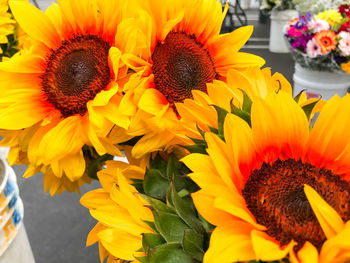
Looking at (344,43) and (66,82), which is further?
(344,43)

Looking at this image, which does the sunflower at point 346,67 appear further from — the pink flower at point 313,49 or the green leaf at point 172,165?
the green leaf at point 172,165

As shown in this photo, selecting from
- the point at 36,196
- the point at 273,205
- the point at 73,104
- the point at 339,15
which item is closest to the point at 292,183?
the point at 273,205

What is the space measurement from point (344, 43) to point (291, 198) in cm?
169

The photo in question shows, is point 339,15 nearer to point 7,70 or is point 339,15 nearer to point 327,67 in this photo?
point 327,67

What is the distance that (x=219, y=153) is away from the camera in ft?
0.72

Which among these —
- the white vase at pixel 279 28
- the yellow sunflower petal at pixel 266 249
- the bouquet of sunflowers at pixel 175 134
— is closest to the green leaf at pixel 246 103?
the bouquet of sunflowers at pixel 175 134

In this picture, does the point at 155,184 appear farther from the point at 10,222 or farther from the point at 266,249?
the point at 10,222

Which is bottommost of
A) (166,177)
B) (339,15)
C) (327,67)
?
(327,67)

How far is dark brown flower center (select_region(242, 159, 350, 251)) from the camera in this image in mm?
209

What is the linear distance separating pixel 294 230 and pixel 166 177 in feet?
0.39

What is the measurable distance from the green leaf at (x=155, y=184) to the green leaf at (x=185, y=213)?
52mm

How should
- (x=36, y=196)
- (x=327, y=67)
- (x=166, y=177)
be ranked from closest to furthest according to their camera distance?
1. (x=166, y=177)
2. (x=36, y=196)
3. (x=327, y=67)

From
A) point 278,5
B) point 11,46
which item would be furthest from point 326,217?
point 278,5

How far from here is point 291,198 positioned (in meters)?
0.23
